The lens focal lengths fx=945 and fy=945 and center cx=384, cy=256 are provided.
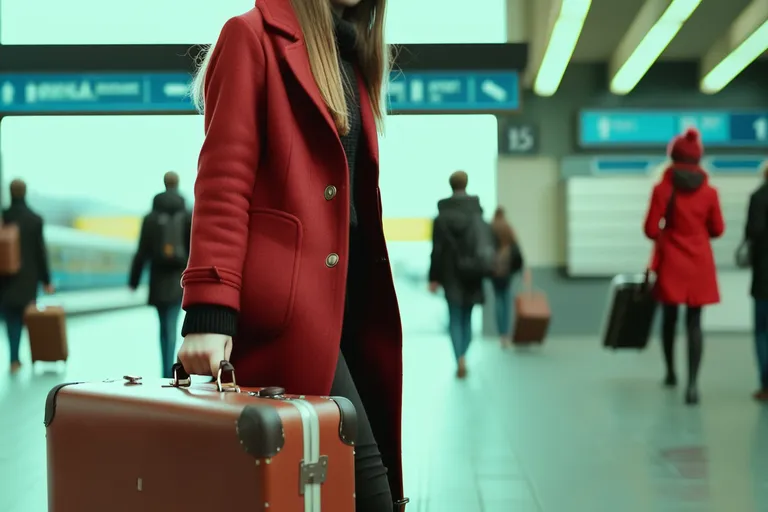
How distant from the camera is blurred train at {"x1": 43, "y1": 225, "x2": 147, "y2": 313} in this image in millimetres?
20281

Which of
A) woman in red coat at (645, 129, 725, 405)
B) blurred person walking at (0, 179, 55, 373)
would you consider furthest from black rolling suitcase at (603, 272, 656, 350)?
blurred person walking at (0, 179, 55, 373)

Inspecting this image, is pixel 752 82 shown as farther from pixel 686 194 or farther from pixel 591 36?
pixel 686 194

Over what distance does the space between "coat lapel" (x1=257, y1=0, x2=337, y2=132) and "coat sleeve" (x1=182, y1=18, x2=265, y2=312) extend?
0.05m

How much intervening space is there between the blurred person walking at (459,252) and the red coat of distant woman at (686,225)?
→ 6.44ft

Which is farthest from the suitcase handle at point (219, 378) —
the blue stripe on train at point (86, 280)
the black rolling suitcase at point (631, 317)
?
the blue stripe on train at point (86, 280)

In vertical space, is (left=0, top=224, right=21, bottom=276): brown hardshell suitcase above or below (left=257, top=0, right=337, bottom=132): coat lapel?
below

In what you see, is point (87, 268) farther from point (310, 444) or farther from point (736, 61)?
point (310, 444)

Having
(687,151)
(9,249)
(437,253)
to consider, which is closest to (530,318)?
(437,253)

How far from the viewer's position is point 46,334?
8.48m

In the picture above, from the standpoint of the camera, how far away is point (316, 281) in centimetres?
174

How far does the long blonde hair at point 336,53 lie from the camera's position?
1.78m

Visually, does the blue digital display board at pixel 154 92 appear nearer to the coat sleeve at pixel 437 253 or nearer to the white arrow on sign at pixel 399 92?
the white arrow on sign at pixel 399 92

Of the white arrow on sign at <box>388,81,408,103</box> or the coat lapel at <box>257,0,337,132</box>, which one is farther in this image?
the white arrow on sign at <box>388,81,408,103</box>

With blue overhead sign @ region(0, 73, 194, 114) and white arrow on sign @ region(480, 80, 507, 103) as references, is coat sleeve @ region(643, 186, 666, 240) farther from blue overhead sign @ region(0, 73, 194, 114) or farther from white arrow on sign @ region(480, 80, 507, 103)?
blue overhead sign @ region(0, 73, 194, 114)
